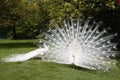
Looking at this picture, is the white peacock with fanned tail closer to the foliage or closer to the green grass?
the green grass

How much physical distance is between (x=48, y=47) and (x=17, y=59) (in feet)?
3.95

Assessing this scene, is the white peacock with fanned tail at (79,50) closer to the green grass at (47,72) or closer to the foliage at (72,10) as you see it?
the green grass at (47,72)

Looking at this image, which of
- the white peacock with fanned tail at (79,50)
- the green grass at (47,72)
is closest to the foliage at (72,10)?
the white peacock with fanned tail at (79,50)

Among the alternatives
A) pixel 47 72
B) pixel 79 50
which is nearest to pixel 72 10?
pixel 79 50

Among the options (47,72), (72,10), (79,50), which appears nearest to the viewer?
(47,72)

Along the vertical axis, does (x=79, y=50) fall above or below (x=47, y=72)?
above

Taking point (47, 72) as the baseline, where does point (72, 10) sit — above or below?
above

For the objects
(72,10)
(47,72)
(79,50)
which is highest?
(72,10)

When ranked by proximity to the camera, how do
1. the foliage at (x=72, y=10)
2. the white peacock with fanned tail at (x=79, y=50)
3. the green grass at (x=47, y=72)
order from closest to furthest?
the green grass at (x=47, y=72) < the white peacock with fanned tail at (x=79, y=50) < the foliage at (x=72, y=10)

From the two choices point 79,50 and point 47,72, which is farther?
point 79,50

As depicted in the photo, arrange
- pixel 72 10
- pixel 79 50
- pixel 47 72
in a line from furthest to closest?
pixel 72 10 → pixel 79 50 → pixel 47 72

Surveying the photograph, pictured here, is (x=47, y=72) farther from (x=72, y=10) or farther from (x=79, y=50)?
(x=72, y=10)

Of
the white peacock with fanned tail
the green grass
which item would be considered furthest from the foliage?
the green grass

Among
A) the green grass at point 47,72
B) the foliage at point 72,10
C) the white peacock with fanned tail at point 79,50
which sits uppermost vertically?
the foliage at point 72,10
